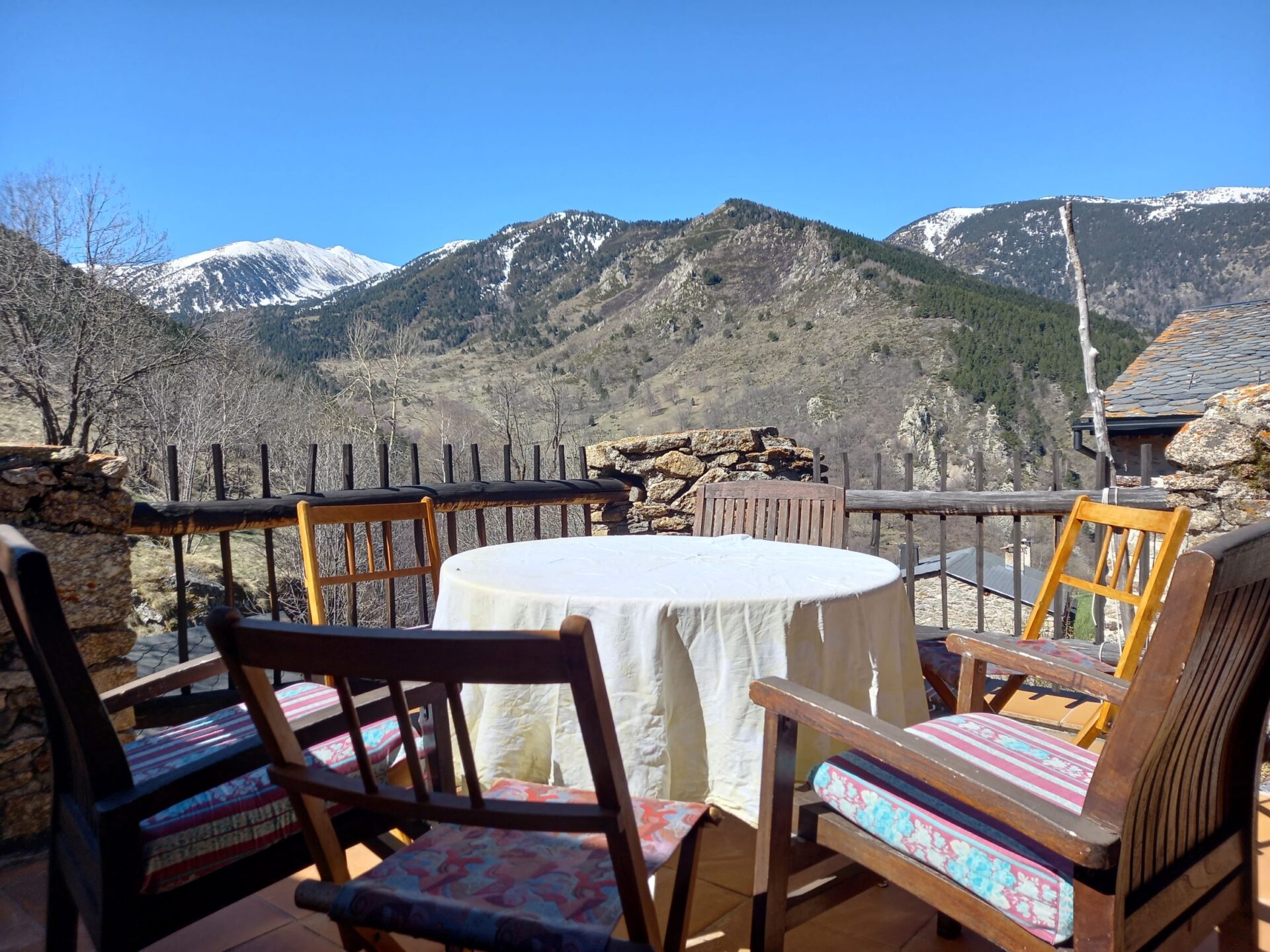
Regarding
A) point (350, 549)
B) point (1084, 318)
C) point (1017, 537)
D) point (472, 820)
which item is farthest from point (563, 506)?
point (1084, 318)

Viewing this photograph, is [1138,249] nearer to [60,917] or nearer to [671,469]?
[671,469]

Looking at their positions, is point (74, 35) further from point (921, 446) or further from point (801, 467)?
point (921, 446)

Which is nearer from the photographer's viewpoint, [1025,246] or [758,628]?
[758,628]

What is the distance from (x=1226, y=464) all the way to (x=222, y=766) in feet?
10.2

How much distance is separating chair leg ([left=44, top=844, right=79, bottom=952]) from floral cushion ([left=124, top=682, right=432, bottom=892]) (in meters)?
0.18

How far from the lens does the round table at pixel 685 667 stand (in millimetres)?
1612

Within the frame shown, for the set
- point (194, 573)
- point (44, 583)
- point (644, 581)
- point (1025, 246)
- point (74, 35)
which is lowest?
point (194, 573)

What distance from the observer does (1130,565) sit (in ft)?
7.77

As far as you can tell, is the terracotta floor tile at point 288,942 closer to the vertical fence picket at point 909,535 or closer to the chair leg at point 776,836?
the chair leg at point 776,836

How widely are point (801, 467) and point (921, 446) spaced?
2420 cm

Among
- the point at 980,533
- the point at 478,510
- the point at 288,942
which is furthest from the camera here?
the point at 980,533

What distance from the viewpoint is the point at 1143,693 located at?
97cm

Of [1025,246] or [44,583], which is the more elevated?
[1025,246]

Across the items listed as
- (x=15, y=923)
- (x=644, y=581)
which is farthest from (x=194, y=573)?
(x=644, y=581)
